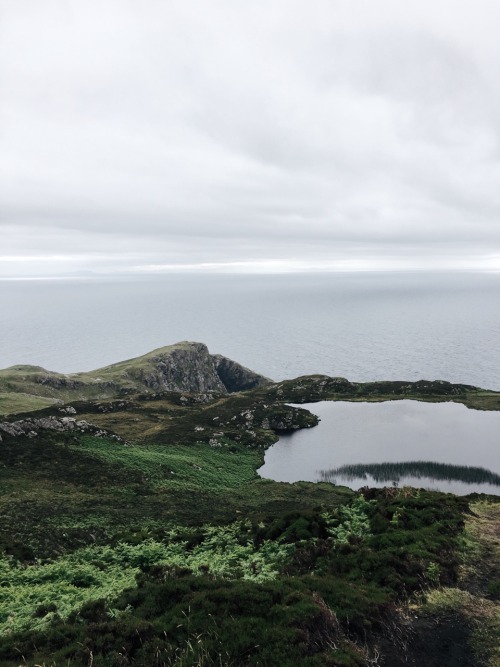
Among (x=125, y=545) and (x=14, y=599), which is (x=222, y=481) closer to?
(x=125, y=545)

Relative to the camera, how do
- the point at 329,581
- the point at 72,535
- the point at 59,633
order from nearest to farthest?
the point at 59,633 → the point at 329,581 → the point at 72,535

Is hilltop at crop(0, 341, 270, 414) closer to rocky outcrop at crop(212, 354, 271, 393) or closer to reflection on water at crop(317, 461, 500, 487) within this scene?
rocky outcrop at crop(212, 354, 271, 393)

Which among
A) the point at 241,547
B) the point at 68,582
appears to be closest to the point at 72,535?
the point at 68,582

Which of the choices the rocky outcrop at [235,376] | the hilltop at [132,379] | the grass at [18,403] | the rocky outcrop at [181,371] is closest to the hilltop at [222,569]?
the grass at [18,403]

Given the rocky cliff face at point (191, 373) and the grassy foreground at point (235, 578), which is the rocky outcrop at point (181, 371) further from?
the grassy foreground at point (235, 578)

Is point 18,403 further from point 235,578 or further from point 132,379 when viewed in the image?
point 235,578

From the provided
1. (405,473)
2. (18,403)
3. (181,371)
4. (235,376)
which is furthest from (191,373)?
(405,473)
